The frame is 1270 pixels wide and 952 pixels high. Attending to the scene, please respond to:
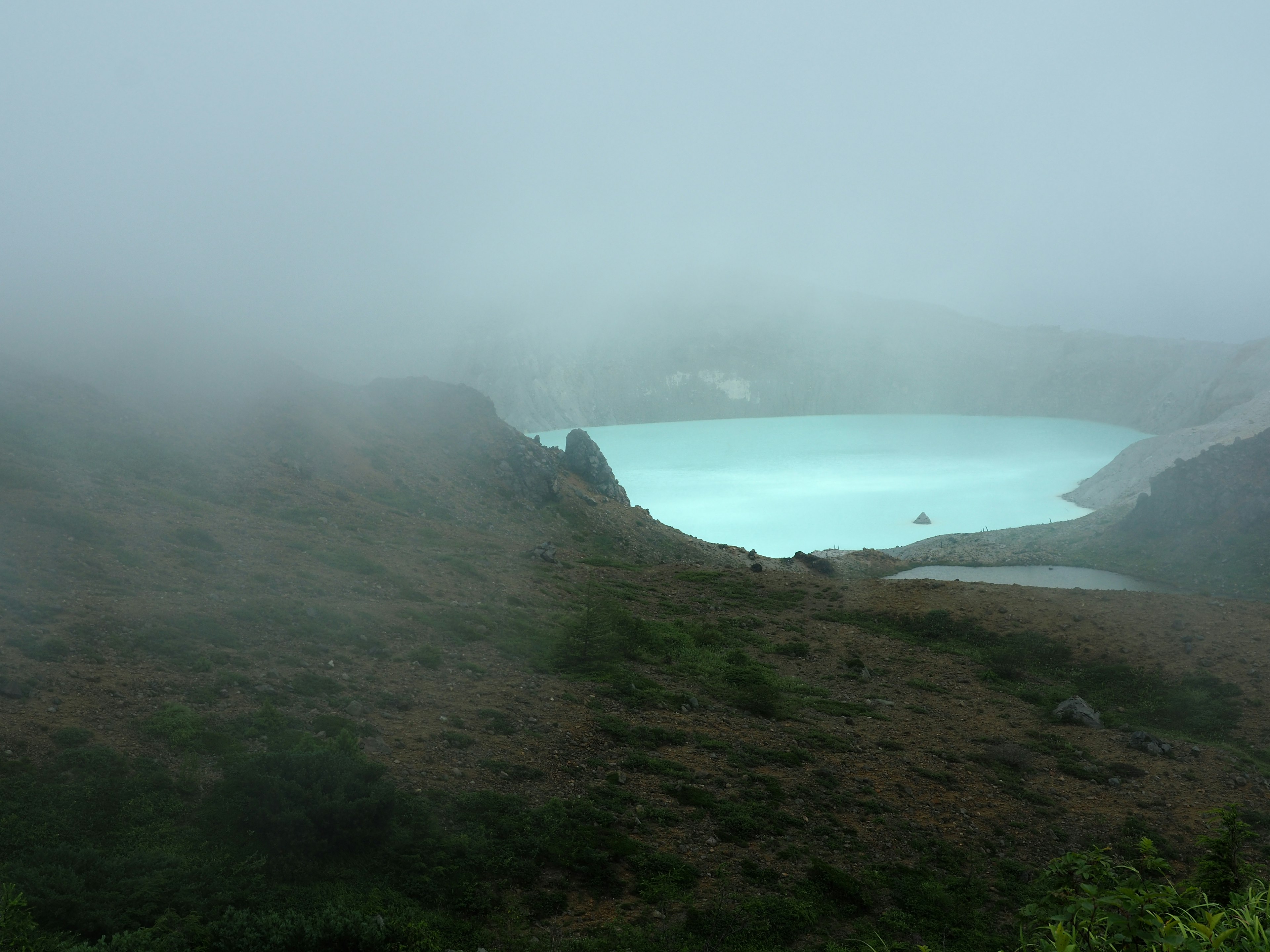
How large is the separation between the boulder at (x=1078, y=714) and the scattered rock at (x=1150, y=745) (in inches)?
48.1

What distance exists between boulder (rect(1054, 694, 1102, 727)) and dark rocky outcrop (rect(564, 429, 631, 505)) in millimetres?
39204

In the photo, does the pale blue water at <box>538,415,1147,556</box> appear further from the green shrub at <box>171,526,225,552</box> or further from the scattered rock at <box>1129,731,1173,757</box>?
the green shrub at <box>171,526,225,552</box>

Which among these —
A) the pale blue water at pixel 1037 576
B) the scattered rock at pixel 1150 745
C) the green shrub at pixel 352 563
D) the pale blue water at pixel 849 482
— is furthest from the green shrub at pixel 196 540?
the pale blue water at pixel 849 482

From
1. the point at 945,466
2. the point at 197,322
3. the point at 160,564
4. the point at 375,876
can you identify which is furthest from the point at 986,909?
the point at 945,466

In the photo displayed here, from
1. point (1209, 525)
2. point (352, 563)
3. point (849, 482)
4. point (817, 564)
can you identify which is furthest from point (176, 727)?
point (849, 482)

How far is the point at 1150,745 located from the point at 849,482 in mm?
113062

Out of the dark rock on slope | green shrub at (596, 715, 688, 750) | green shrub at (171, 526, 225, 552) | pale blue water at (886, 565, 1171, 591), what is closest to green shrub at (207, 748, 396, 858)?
green shrub at (596, 715, 688, 750)

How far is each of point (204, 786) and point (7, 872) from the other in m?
2.81

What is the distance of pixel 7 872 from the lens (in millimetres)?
8430

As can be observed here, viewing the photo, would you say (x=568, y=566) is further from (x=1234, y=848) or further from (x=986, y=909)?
(x=1234, y=848)

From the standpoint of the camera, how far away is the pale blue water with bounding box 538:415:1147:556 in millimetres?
95688

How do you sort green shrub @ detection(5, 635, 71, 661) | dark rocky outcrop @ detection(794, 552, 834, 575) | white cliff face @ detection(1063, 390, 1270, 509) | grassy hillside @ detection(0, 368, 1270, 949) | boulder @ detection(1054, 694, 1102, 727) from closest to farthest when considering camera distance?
1. grassy hillside @ detection(0, 368, 1270, 949)
2. green shrub @ detection(5, 635, 71, 661)
3. boulder @ detection(1054, 694, 1102, 727)
4. dark rocky outcrop @ detection(794, 552, 834, 575)
5. white cliff face @ detection(1063, 390, 1270, 509)

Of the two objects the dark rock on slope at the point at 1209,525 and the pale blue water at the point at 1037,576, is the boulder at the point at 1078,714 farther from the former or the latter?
the dark rock on slope at the point at 1209,525

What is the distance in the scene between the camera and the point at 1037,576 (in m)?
52.6
